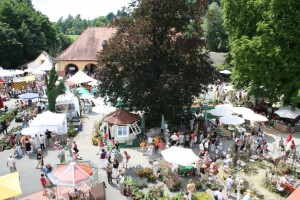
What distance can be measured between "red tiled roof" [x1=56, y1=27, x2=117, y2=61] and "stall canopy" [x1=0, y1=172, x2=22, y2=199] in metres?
33.6

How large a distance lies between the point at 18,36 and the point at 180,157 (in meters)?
46.1

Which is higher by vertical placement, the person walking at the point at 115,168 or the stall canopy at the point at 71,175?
the stall canopy at the point at 71,175

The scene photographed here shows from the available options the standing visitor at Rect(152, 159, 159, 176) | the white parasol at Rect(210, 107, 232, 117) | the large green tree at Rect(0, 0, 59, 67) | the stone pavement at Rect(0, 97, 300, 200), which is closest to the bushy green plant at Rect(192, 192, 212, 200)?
the standing visitor at Rect(152, 159, 159, 176)

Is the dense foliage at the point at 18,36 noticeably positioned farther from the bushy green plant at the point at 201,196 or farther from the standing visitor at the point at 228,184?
the standing visitor at the point at 228,184

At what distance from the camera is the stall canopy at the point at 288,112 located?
25972 millimetres

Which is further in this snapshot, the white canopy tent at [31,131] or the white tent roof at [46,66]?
the white tent roof at [46,66]

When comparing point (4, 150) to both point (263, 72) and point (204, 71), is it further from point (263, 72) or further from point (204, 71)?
point (263, 72)

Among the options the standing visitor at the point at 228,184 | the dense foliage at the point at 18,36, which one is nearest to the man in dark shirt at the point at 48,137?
the standing visitor at the point at 228,184

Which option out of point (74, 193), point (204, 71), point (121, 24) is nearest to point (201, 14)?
point (204, 71)

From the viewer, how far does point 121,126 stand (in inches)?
915

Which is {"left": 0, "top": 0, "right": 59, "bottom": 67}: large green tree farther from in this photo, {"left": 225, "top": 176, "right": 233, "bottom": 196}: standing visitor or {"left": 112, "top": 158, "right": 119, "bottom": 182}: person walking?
{"left": 225, "top": 176, "right": 233, "bottom": 196}: standing visitor

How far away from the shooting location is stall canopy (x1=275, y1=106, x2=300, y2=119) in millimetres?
25972

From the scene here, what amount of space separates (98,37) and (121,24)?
24.1 meters

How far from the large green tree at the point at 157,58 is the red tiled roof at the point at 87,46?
22373 mm
